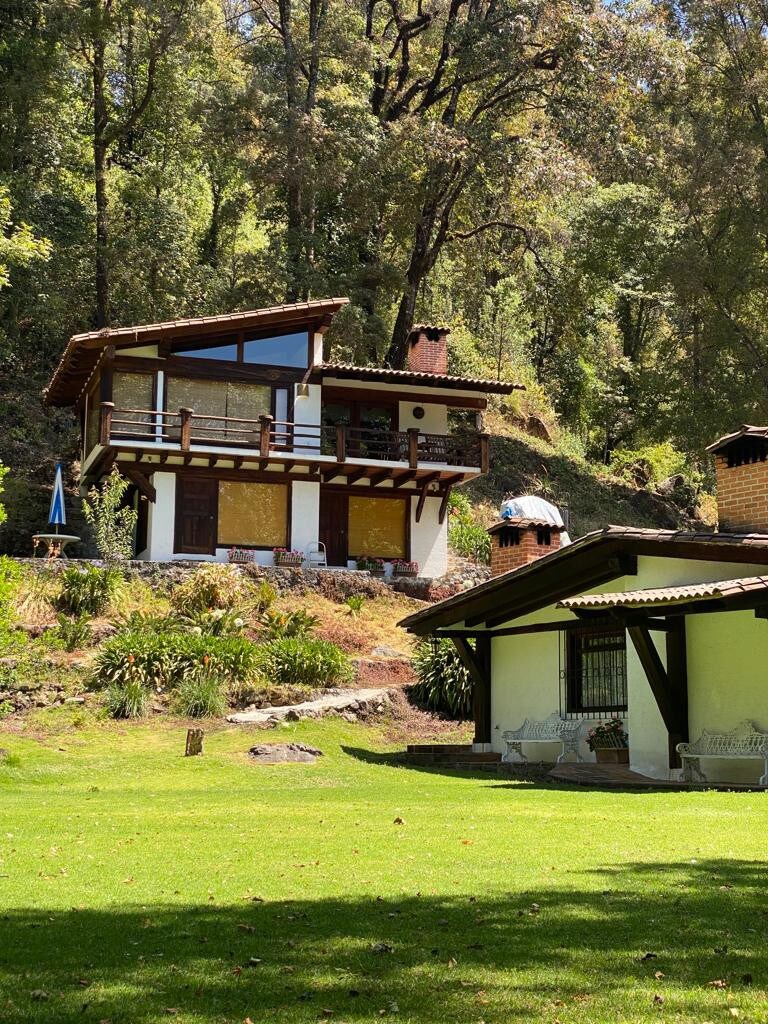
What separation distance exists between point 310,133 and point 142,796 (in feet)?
81.9

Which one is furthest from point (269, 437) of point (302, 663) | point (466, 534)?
point (302, 663)

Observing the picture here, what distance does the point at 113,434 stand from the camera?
29.9 m

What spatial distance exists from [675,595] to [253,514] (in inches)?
781

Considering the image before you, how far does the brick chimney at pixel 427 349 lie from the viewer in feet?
114

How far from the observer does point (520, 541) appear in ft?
66.6

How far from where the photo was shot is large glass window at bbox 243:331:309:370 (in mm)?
31969

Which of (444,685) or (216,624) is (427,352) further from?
(444,685)

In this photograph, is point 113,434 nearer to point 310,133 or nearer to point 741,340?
point 310,133

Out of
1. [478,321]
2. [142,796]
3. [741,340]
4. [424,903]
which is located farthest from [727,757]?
[478,321]

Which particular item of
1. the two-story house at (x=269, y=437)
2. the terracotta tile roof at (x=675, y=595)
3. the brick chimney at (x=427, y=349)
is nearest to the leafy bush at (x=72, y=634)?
the two-story house at (x=269, y=437)

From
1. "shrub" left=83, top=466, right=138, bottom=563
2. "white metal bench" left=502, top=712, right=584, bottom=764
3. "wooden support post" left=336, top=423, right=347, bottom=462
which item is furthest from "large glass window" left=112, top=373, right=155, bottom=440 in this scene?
"white metal bench" left=502, top=712, right=584, bottom=764

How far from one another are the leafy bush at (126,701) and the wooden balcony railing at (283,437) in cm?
1009

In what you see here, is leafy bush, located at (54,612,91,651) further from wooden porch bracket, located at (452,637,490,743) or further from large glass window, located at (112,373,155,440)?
large glass window, located at (112,373,155,440)

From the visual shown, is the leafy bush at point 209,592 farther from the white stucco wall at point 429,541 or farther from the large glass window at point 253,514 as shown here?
the white stucco wall at point 429,541
